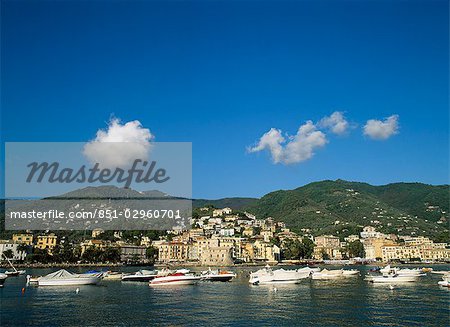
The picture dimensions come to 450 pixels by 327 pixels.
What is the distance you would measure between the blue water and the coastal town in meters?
56.3

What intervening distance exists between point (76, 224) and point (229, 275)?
10905 cm

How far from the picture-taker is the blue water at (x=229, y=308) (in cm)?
1739

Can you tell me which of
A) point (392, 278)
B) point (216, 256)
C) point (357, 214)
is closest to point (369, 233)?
point (357, 214)

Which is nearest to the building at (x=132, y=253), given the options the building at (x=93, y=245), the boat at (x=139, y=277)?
the building at (x=93, y=245)

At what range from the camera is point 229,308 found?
21.0m

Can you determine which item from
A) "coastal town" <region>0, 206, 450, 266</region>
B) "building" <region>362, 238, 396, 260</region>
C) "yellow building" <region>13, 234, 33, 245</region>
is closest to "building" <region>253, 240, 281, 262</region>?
"coastal town" <region>0, 206, 450, 266</region>

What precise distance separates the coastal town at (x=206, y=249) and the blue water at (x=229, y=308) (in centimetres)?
5633

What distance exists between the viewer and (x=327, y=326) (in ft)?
53.0

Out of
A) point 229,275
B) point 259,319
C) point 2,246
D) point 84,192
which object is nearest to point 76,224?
point 84,192

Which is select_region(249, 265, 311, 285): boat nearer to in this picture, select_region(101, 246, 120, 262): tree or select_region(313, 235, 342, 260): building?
select_region(101, 246, 120, 262): tree

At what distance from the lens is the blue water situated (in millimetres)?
17391

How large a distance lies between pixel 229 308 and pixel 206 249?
63.7 meters

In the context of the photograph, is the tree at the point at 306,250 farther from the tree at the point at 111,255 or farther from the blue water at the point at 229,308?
the blue water at the point at 229,308

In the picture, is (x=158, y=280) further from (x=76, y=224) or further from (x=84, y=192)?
(x=84, y=192)
